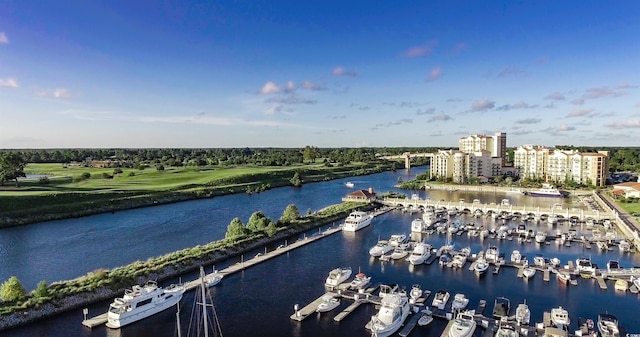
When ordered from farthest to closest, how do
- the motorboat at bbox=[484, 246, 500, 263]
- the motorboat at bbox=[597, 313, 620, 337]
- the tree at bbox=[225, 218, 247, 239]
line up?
the tree at bbox=[225, 218, 247, 239], the motorboat at bbox=[484, 246, 500, 263], the motorboat at bbox=[597, 313, 620, 337]

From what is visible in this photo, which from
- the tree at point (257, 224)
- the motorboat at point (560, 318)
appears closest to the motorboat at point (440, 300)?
the motorboat at point (560, 318)

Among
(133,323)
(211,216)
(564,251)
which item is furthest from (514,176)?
(133,323)

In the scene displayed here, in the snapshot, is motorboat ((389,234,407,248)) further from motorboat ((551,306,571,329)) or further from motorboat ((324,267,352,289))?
motorboat ((551,306,571,329))

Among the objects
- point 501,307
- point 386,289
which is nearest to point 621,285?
point 501,307

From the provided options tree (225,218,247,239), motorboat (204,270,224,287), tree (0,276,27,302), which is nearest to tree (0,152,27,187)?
tree (225,218,247,239)

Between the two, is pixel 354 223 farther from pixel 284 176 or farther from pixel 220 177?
pixel 284 176

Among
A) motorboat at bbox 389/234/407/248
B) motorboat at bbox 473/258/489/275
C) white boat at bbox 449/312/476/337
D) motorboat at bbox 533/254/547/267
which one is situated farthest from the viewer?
motorboat at bbox 389/234/407/248

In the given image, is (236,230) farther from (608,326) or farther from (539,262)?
(608,326)
